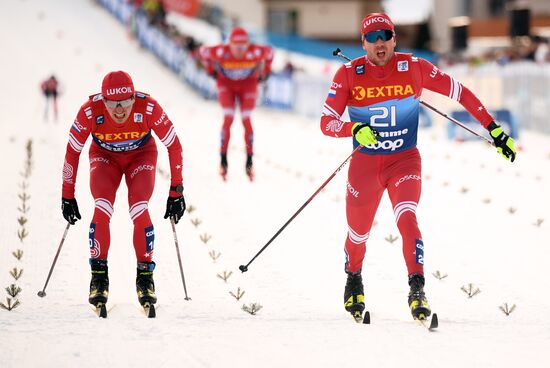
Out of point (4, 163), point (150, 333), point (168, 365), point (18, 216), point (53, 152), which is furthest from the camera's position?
point (53, 152)

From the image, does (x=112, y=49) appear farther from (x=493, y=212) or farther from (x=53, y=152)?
(x=493, y=212)

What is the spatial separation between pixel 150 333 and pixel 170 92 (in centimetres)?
2742

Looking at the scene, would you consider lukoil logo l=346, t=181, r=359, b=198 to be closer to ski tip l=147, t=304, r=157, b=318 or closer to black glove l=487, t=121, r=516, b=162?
black glove l=487, t=121, r=516, b=162

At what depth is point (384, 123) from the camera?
6848mm

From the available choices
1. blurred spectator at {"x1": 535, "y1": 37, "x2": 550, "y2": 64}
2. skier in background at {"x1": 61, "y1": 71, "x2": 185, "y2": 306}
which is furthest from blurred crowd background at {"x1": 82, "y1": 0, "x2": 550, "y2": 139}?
skier in background at {"x1": 61, "y1": 71, "x2": 185, "y2": 306}

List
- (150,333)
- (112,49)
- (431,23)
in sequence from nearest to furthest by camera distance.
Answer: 1. (150,333)
2. (112,49)
3. (431,23)

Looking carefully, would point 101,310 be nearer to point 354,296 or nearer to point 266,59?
point 354,296

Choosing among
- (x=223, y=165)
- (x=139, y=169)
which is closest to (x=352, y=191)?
(x=139, y=169)

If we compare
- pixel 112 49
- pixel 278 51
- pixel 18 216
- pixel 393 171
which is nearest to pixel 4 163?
pixel 18 216

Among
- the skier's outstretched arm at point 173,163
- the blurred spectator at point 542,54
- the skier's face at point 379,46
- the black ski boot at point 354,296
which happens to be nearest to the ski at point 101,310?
the skier's outstretched arm at point 173,163

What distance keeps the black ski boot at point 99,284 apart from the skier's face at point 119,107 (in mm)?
972

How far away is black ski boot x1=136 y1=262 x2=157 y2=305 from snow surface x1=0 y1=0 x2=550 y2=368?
0.46ft

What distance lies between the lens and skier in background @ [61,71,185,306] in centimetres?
690

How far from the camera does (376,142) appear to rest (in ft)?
21.4
